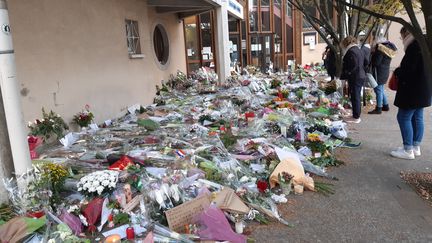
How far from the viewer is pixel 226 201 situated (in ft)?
10.7

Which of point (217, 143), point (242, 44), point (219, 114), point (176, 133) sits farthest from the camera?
point (242, 44)

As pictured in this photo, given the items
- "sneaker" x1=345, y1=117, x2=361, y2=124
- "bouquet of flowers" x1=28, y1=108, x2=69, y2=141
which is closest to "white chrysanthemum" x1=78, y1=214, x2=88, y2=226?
"bouquet of flowers" x1=28, y1=108, x2=69, y2=141

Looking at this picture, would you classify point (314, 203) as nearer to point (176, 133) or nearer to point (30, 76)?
point (176, 133)

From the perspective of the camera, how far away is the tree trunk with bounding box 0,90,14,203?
3.14 meters

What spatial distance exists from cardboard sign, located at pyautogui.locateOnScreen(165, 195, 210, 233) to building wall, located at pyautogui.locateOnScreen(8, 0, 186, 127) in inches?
128

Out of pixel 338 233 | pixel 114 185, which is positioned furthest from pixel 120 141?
pixel 338 233

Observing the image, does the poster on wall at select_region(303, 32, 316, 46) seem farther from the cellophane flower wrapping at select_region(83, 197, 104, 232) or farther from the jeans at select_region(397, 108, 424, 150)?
the cellophane flower wrapping at select_region(83, 197, 104, 232)

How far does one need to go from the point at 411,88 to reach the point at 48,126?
4.81 m

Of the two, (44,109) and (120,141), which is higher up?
(44,109)

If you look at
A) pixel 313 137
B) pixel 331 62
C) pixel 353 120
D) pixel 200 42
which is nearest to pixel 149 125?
pixel 313 137

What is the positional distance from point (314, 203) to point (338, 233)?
0.60 metres

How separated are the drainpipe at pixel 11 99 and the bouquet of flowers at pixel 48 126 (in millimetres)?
2044

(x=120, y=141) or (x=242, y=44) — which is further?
(x=242, y=44)

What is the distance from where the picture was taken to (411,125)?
4598 millimetres
